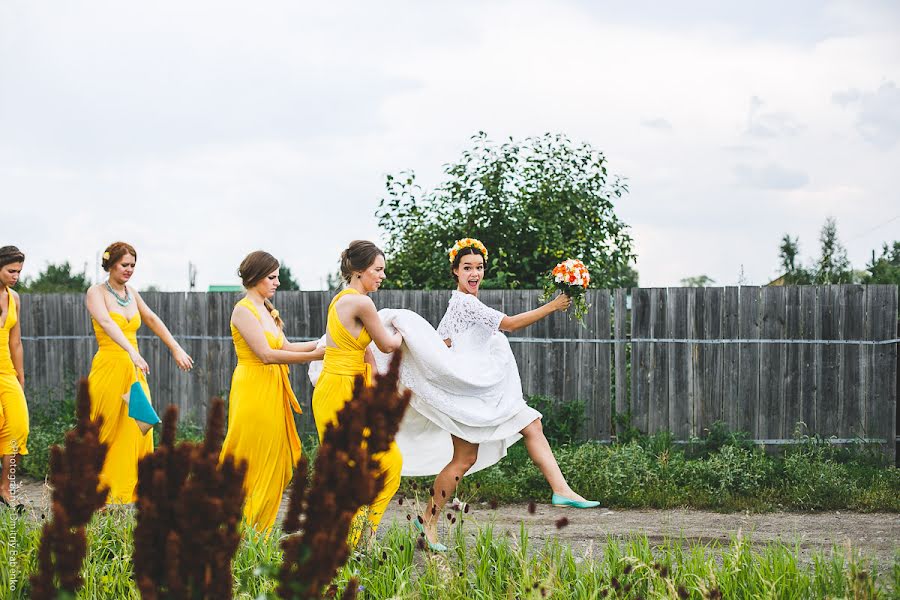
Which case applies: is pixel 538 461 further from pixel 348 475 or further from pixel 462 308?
pixel 348 475

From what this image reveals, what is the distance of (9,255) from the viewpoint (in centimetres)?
724

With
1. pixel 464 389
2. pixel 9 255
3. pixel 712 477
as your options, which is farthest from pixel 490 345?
pixel 9 255

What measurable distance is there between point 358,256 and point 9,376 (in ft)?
11.5

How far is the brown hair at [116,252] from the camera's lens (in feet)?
23.0

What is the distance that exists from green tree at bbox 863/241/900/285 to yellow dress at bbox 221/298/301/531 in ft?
31.4

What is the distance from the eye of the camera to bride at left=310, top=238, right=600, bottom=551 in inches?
251

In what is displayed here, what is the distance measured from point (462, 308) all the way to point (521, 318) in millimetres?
446

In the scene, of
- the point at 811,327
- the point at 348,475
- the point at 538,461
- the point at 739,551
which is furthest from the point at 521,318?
the point at 811,327

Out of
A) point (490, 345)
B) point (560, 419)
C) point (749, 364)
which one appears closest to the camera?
point (490, 345)

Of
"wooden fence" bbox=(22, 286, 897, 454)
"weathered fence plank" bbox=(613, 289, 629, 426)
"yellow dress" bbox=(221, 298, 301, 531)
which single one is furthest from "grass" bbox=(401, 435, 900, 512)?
"yellow dress" bbox=(221, 298, 301, 531)

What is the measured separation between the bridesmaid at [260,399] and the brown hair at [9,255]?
2.30m

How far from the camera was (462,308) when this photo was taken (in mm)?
6766

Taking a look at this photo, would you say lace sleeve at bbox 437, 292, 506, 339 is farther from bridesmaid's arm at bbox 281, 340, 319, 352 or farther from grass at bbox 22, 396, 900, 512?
grass at bbox 22, 396, 900, 512

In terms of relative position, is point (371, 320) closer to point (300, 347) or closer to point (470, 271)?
point (300, 347)
